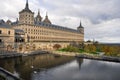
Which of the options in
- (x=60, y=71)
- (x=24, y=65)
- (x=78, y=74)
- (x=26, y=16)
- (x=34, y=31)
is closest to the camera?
(x=78, y=74)

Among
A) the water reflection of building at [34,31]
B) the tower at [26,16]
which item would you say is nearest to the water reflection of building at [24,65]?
the water reflection of building at [34,31]

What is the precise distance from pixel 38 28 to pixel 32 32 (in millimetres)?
7410

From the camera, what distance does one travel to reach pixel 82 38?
156m

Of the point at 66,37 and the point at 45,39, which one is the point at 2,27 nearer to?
the point at 45,39

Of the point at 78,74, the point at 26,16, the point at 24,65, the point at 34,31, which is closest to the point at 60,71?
the point at 78,74

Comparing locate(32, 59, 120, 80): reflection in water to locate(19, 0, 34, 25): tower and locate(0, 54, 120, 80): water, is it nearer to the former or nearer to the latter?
locate(0, 54, 120, 80): water

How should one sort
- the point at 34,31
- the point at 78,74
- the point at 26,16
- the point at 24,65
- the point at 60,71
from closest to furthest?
1. the point at 78,74
2. the point at 60,71
3. the point at 24,65
4. the point at 26,16
5. the point at 34,31

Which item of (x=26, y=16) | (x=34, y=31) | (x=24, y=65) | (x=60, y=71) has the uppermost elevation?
(x=26, y=16)

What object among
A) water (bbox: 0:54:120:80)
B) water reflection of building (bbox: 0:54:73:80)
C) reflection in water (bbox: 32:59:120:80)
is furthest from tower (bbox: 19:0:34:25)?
reflection in water (bbox: 32:59:120:80)

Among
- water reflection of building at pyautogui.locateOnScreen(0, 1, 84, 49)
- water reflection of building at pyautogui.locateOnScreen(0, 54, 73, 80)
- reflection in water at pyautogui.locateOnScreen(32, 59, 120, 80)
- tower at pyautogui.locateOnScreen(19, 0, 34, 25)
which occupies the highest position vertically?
tower at pyautogui.locateOnScreen(19, 0, 34, 25)

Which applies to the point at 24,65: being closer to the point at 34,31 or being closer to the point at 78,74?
the point at 78,74

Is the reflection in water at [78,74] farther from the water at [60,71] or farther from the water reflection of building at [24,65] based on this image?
the water reflection of building at [24,65]

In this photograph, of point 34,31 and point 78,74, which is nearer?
point 78,74

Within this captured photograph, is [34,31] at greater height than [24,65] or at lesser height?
greater
